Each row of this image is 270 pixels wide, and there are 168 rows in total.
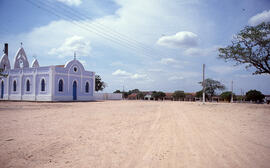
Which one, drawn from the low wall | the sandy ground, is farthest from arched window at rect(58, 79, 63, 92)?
the sandy ground

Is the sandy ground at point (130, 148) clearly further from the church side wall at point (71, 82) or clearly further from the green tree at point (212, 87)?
the green tree at point (212, 87)

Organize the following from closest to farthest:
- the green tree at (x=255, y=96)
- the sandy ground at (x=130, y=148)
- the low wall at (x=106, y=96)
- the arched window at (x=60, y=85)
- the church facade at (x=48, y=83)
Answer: the sandy ground at (x=130, y=148)
the church facade at (x=48, y=83)
the arched window at (x=60, y=85)
the low wall at (x=106, y=96)
the green tree at (x=255, y=96)

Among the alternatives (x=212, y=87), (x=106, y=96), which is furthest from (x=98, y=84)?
(x=212, y=87)

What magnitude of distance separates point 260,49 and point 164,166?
21.5 meters

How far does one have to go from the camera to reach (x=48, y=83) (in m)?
28.2

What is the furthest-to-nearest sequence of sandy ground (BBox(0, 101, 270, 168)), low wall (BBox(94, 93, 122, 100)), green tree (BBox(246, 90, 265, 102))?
1. green tree (BBox(246, 90, 265, 102))
2. low wall (BBox(94, 93, 122, 100))
3. sandy ground (BBox(0, 101, 270, 168))

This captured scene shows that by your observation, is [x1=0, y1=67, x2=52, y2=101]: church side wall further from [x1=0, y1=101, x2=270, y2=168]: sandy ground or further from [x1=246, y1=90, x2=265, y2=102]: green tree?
[x1=246, y1=90, x2=265, y2=102]: green tree

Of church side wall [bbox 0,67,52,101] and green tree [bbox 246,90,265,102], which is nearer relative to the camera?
church side wall [bbox 0,67,52,101]

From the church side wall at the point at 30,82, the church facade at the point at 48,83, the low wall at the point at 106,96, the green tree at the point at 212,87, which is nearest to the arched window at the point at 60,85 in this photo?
the church facade at the point at 48,83

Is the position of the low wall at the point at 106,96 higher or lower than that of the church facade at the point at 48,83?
lower

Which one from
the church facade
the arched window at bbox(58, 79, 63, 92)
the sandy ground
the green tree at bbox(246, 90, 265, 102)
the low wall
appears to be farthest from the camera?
the green tree at bbox(246, 90, 265, 102)

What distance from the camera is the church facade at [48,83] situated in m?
28.4

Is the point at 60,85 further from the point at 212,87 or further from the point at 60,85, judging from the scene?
the point at 212,87

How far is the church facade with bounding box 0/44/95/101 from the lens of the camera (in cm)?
2841
